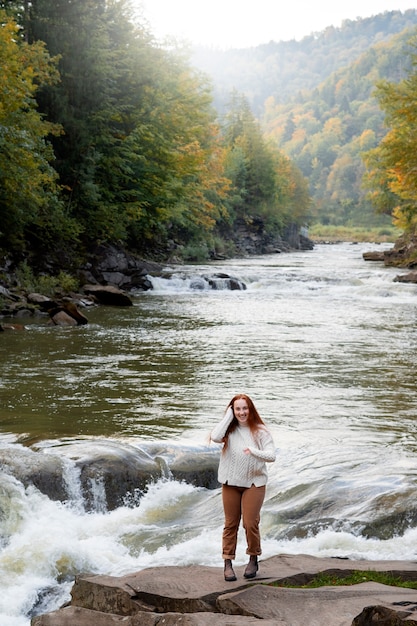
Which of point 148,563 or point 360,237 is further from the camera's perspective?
point 360,237

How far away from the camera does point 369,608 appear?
518 cm

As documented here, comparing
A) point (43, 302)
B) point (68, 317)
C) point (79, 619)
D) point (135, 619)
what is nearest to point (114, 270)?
point (43, 302)

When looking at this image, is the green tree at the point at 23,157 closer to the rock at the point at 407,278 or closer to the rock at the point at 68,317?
the rock at the point at 68,317

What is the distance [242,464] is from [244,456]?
0.07 metres

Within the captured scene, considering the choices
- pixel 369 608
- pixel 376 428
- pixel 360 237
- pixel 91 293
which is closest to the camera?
pixel 369 608

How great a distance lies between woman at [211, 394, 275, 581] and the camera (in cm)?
646

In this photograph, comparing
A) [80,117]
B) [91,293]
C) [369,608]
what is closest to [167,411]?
[369,608]

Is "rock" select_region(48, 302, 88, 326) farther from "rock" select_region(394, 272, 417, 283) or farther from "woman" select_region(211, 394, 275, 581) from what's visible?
"rock" select_region(394, 272, 417, 283)

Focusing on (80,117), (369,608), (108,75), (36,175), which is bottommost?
(369,608)

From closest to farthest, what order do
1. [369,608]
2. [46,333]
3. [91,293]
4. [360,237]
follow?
[369,608] < [46,333] < [91,293] < [360,237]

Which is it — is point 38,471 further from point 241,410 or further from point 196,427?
point 241,410

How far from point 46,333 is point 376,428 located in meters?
11.1

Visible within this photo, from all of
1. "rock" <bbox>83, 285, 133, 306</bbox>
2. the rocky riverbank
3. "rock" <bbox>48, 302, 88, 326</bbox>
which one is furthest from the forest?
the rocky riverbank

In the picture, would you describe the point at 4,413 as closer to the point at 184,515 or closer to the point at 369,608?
the point at 184,515
